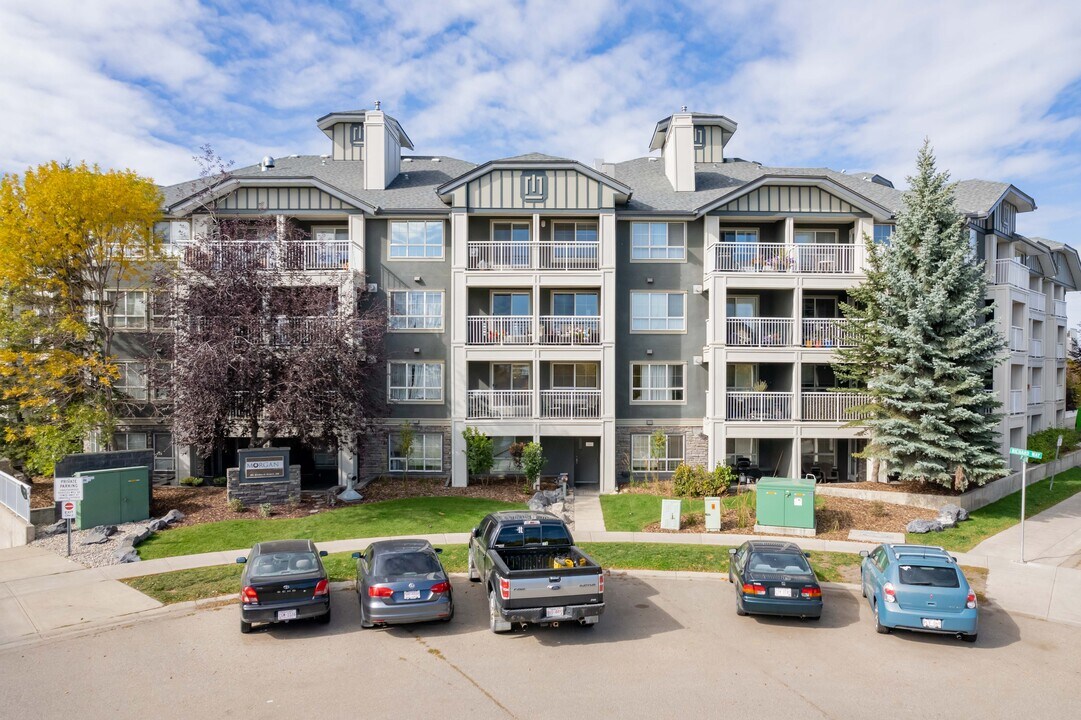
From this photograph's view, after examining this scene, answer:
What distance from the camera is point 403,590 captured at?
35.3 ft

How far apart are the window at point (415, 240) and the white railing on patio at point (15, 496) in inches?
541

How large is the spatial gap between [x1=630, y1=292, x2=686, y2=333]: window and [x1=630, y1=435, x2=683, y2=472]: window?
170 inches

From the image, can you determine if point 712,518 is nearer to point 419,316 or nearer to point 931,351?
point 931,351

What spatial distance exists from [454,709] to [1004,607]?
450 inches

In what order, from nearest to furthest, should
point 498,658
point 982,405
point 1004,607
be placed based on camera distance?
point 498,658 < point 1004,607 < point 982,405

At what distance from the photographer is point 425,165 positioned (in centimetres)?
2955

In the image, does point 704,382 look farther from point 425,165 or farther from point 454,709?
point 454,709

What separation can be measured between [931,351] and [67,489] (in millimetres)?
24935

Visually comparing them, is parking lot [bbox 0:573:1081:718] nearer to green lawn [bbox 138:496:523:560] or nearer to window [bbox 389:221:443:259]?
green lawn [bbox 138:496:523:560]

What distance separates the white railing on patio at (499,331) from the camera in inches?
948

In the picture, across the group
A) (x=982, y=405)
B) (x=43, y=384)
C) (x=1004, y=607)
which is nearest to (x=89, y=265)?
(x=43, y=384)

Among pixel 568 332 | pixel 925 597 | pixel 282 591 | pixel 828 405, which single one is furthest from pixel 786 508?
pixel 282 591

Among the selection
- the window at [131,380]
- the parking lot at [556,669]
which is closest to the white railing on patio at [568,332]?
the parking lot at [556,669]

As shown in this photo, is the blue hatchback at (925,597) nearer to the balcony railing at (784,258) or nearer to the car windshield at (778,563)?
the car windshield at (778,563)
